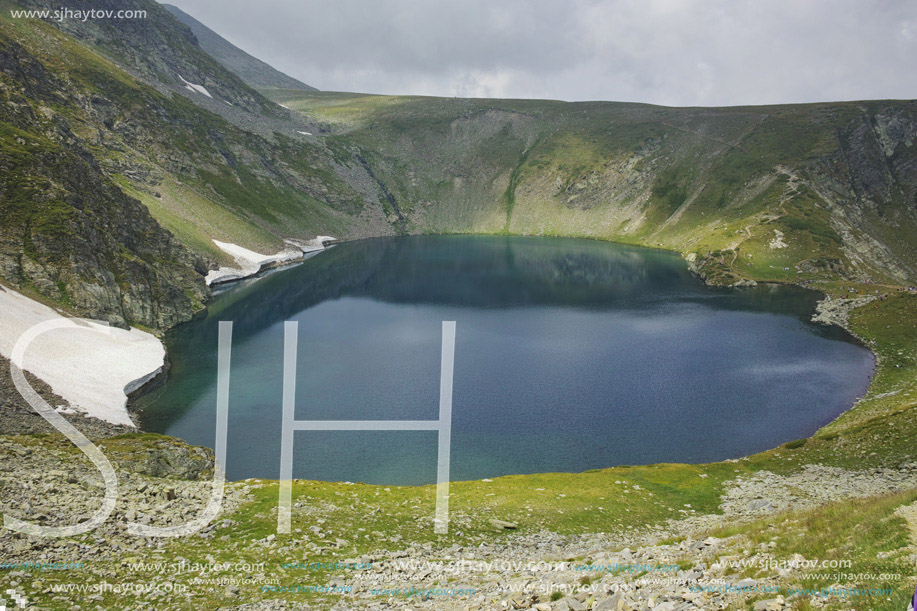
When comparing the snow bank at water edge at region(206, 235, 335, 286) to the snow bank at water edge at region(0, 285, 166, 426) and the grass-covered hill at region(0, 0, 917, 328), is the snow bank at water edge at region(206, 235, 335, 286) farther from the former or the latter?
the snow bank at water edge at region(0, 285, 166, 426)

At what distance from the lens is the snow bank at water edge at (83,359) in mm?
45656

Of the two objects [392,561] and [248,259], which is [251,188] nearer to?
[248,259]

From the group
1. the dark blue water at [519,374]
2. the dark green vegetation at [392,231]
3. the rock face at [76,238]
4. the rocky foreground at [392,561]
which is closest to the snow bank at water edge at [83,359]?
the dark blue water at [519,374]

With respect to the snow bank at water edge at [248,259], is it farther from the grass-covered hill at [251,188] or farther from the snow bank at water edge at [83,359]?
the snow bank at water edge at [83,359]

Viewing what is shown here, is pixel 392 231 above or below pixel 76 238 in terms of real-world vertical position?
above

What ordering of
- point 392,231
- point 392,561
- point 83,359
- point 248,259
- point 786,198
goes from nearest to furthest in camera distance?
point 392,561 → point 83,359 → point 248,259 → point 786,198 → point 392,231

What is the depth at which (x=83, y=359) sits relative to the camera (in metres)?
52.9

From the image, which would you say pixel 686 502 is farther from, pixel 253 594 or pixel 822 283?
pixel 822 283

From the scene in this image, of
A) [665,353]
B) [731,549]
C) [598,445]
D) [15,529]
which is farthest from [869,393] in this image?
[15,529]

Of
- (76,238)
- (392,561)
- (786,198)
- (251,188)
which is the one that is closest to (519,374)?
(392,561)

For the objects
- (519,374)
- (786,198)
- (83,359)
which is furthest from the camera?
(786,198)

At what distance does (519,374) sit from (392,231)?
146674 millimetres

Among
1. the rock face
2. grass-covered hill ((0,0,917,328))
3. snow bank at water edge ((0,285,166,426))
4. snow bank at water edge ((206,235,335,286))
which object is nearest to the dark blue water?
snow bank at water edge ((0,285,166,426))

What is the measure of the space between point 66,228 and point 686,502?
76.1m
